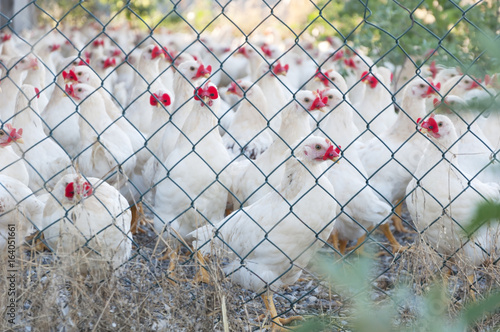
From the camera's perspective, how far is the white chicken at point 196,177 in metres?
3.56

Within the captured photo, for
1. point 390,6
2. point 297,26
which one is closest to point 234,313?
point 390,6

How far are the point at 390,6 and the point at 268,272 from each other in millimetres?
3597

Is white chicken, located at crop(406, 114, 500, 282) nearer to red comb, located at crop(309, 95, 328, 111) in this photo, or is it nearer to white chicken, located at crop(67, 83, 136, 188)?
red comb, located at crop(309, 95, 328, 111)

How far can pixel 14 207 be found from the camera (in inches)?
113

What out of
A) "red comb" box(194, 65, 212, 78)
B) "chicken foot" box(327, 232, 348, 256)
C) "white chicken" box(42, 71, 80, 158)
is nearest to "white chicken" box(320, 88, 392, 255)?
"chicken foot" box(327, 232, 348, 256)

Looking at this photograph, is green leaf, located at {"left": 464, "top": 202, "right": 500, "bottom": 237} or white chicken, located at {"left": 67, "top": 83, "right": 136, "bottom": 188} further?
white chicken, located at {"left": 67, "top": 83, "right": 136, "bottom": 188}

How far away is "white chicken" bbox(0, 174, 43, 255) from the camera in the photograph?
118 inches

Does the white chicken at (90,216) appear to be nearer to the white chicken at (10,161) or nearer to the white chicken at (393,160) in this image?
the white chicken at (10,161)

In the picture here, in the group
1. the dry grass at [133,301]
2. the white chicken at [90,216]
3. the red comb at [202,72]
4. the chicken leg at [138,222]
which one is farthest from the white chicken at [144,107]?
the dry grass at [133,301]

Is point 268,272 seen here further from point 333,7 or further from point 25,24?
point 25,24

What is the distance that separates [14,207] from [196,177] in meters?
1.05

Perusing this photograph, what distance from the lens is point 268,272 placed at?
9.64 ft

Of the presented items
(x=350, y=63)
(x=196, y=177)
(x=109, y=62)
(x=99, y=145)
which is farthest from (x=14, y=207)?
(x=350, y=63)

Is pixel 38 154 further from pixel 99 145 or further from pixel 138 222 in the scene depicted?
pixel 138 222
